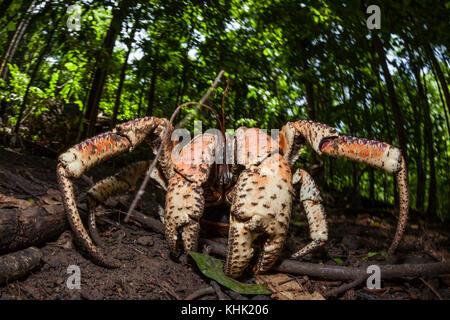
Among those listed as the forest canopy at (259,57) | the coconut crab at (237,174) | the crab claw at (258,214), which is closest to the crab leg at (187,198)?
the coconut crab at (237,174)

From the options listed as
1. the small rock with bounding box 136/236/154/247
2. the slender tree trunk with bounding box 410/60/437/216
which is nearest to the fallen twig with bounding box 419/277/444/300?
the small rock with bounding box 136/236/154/247

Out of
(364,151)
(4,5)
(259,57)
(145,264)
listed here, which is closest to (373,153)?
(364,151)

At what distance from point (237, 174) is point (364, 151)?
0.82 m

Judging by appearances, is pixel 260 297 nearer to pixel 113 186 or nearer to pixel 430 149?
pixel 113 186

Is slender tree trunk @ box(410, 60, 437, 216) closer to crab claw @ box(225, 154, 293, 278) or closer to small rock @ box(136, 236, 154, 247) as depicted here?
crab claw @ box(225, 154, 293, 278)

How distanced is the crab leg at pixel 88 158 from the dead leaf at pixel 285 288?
1.00 m

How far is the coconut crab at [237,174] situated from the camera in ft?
5.41

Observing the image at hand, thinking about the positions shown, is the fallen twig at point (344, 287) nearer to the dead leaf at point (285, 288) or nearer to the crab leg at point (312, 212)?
the dead leaf at point (285, 288)

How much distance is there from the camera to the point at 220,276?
65.5 inches

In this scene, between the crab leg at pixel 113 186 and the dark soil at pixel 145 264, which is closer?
the dark soil at pixel 145 264

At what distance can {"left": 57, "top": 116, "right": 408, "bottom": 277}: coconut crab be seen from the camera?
1650 mm

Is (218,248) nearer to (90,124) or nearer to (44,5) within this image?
(90,124)

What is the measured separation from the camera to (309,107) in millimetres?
5430

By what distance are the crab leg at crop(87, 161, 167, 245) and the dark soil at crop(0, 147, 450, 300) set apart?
0.65 feet
